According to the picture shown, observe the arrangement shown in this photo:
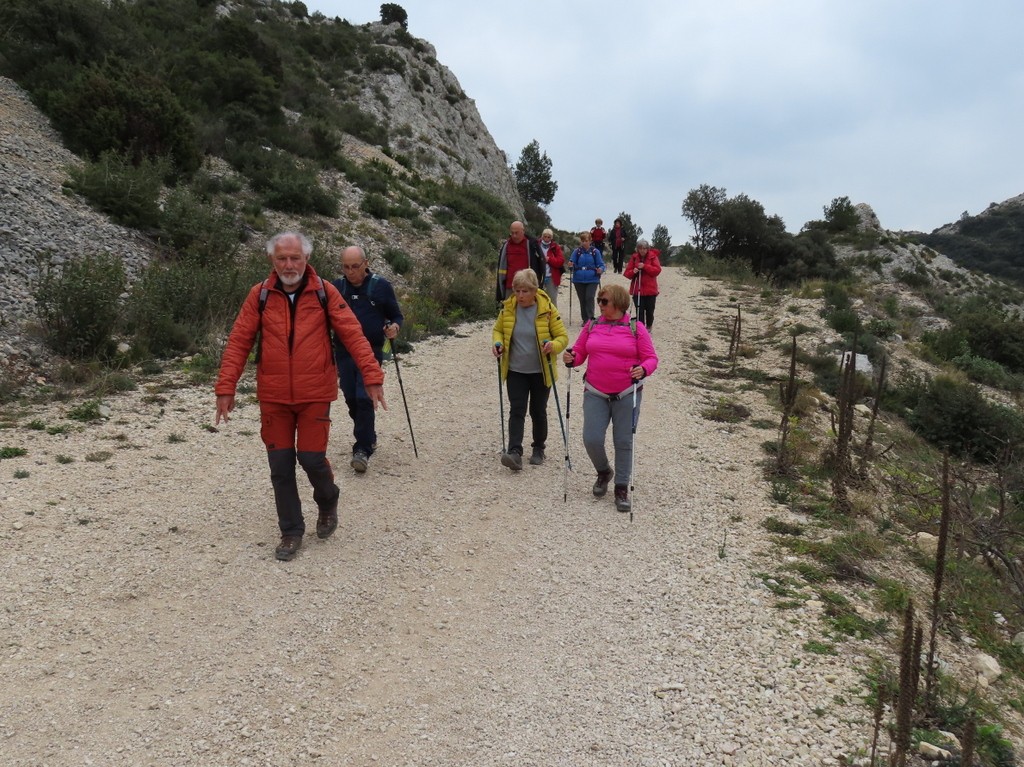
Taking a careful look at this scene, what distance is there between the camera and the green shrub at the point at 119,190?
1224 centimetres

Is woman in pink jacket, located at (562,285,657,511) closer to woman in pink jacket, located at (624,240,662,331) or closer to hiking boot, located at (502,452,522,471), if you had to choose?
hiking boot, located at (502,452,522,471)

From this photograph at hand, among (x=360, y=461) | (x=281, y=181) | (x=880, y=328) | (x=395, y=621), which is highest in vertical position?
(x=281, y=181)

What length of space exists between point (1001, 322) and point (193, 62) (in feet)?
85.2

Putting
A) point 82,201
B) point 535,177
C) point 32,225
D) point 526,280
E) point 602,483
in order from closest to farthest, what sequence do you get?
point 526,280 → point 602,483 → point 32,225 → point 82,201 → point 535,177

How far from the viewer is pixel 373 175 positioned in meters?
22.6

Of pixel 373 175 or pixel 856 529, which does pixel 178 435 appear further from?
pixel 373 175

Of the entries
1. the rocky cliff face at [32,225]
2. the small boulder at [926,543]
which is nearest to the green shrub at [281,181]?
the rocky cliff face at [32,225]

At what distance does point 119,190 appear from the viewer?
40.9 ft

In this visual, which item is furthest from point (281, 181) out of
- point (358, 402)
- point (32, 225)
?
point (358, 402)

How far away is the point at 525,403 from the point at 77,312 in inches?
237

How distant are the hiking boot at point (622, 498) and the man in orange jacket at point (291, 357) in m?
2.50

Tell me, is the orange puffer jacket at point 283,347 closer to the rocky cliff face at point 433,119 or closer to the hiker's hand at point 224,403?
the hiker's hand at point 224,403

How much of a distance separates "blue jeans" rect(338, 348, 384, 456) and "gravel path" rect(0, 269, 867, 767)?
1.14ft

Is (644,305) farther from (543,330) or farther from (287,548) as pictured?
(287,548)
